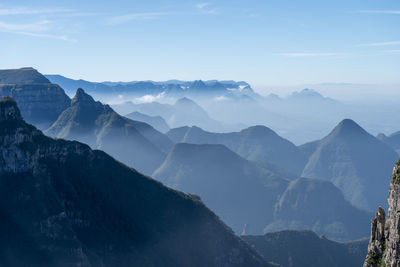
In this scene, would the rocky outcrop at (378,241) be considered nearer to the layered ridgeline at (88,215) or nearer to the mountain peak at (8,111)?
the layered ridgeline at (88,215)

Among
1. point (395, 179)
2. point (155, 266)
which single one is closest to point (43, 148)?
point (155, 266)

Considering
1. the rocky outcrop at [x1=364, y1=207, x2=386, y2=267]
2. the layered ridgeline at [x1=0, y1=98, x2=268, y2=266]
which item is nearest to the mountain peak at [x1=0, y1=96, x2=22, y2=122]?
the layered ridgeline at [x1=0, y1=98, x2=268, y2=266]

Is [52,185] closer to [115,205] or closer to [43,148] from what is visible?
[43,148]

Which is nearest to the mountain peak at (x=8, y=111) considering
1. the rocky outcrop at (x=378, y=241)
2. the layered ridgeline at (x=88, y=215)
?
the layered ridgeline at (x=88, y=215)

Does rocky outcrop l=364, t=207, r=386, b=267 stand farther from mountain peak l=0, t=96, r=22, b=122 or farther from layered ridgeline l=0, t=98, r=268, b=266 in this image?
mountain peak l=0, t=96, r=22, b=122

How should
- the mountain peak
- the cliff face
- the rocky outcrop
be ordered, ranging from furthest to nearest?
1. the mountain peak
2. the rocky outcrop
3. the cliff face

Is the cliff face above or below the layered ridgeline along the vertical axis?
above

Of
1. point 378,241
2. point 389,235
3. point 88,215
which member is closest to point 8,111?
point 88,215
